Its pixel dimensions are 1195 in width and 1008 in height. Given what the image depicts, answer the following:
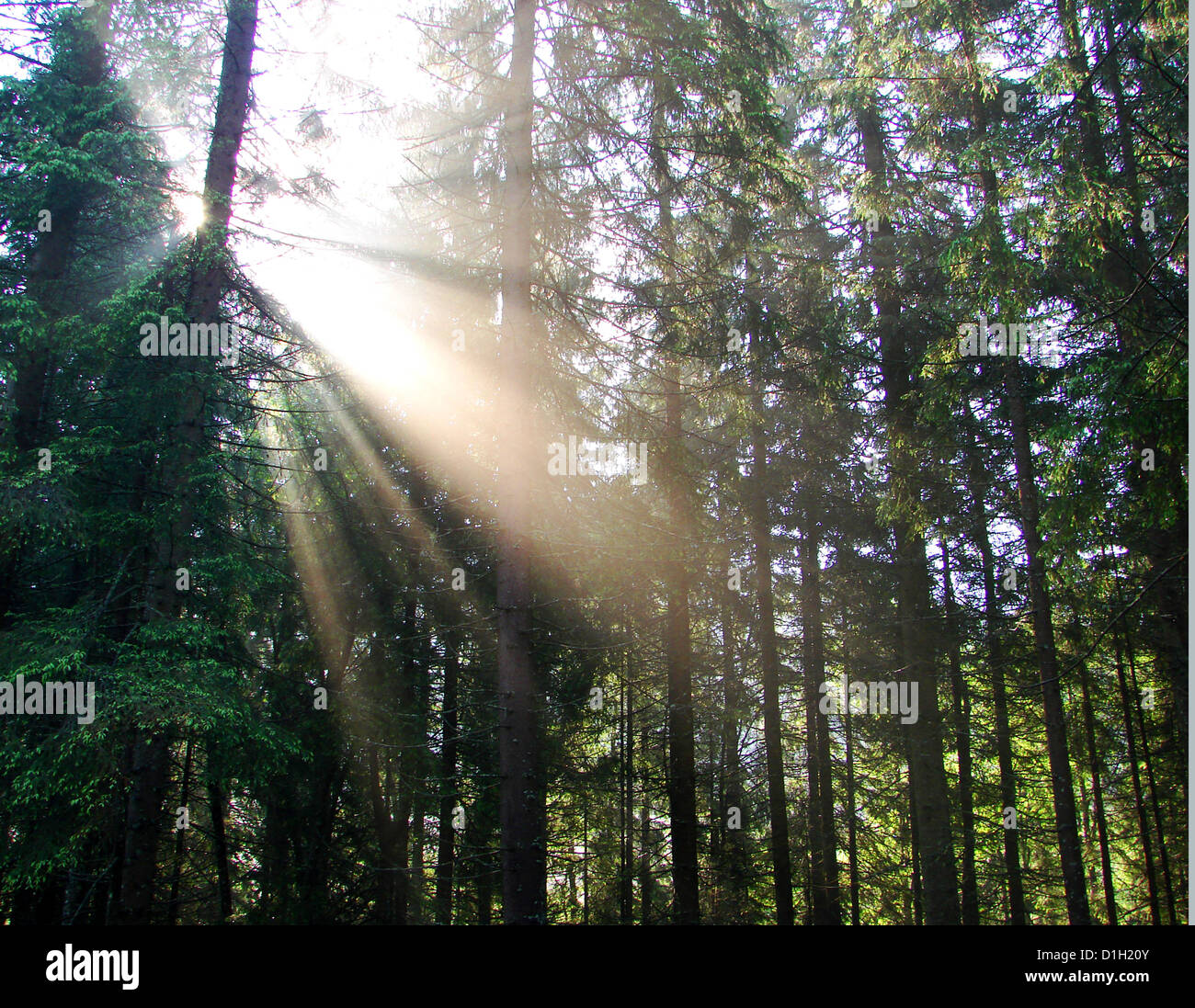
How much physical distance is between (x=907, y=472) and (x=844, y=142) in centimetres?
682

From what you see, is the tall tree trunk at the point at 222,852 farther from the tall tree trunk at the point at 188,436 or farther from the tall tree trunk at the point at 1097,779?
the tall tree trunk at the point at 1097,779

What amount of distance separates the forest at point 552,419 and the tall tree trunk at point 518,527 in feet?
0.16

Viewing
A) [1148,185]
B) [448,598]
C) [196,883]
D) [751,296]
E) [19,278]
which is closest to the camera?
[1148,185]

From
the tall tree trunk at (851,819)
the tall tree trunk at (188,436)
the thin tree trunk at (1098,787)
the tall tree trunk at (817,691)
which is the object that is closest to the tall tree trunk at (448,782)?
the tall tree trunk at (188,436)

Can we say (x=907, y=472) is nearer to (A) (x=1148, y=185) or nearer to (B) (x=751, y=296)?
(B) (x=751, y=296)

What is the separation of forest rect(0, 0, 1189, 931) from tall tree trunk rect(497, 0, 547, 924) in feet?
0.16

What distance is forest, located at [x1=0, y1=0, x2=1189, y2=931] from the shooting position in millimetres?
6836

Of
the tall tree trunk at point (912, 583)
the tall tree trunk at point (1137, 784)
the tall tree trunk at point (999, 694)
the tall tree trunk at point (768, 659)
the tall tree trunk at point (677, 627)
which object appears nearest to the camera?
the tall tree trunk at point (677, 627)

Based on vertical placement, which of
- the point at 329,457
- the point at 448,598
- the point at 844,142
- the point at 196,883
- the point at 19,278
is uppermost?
the point at 844,142

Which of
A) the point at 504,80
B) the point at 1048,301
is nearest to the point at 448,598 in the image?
the point at 504,80

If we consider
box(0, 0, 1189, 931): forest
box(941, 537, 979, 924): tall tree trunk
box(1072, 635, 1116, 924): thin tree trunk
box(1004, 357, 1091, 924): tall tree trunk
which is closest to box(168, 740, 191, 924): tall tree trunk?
box(0, 0, 1189, 931): forest

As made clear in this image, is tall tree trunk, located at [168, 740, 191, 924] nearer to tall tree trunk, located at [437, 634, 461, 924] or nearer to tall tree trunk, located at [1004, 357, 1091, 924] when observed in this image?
tall tree trunk, located at [437, 634, 461, 924]

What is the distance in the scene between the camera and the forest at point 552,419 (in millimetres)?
6836

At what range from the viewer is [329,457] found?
10805 mm
